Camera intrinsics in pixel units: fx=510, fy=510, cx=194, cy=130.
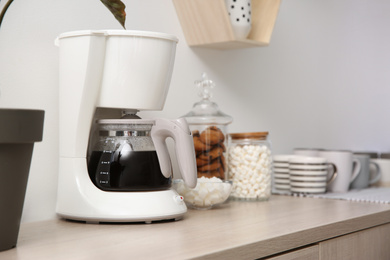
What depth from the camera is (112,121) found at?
1.02 metres

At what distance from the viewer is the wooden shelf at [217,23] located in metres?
1.32

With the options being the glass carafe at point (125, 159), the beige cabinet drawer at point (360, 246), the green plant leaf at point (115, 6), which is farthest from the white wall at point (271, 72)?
the beige cabinet drawer at point (360, 246)

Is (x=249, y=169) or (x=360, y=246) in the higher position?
(x=249, y=169)

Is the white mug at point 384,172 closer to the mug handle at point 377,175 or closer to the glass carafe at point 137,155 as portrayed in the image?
the mug handle at point 377,175

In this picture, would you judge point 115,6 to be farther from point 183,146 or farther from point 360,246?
point 360,246

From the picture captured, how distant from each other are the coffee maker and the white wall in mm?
86

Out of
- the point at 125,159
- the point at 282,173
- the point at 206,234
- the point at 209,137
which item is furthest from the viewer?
the point at 282,173

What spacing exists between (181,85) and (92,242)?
0.69m

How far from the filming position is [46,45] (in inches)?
42.9

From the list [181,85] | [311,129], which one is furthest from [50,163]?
[311,129]

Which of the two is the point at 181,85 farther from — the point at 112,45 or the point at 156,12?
the point at 112,45

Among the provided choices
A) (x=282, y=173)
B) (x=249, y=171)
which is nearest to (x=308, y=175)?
(x=282, y=173)

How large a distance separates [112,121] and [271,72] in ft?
2.93

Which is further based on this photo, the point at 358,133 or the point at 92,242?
the point at 358,133
